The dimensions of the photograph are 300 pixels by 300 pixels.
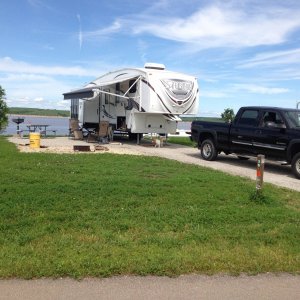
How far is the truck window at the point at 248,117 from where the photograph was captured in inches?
511

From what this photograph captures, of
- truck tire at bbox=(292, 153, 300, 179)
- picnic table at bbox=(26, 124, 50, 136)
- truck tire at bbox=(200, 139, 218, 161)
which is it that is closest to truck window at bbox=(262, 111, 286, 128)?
A: truck tire at bbox=(292, 153, 300, 179)

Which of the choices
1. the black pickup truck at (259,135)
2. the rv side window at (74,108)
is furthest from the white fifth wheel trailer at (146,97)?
the black pickup truck at (259,135)

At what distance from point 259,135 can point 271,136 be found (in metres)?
0.43

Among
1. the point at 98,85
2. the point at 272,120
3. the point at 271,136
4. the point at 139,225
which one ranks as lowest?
the point at 139,225

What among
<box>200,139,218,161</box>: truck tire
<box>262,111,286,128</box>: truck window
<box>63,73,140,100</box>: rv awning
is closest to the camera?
<box>262,111,286,128</box>: truck window

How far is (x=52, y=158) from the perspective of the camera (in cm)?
1254

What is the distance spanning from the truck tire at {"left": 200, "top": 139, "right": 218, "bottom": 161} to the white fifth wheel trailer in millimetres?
4353

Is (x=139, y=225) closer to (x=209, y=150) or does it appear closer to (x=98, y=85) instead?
(x=209, y=150)

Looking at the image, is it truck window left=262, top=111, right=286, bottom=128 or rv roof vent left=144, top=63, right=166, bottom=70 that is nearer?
truck window left=262, top=111, right=286, bottom=128

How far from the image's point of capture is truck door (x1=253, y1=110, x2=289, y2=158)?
11966 millimetres

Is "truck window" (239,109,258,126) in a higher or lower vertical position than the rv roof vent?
lower

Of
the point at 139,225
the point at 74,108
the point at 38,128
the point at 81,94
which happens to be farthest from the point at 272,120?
the point at 38,128

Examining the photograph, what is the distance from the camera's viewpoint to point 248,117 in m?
13.2

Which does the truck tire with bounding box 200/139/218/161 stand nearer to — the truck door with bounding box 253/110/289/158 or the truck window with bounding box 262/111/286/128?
the truck door with bounding box 253/110/289/158
